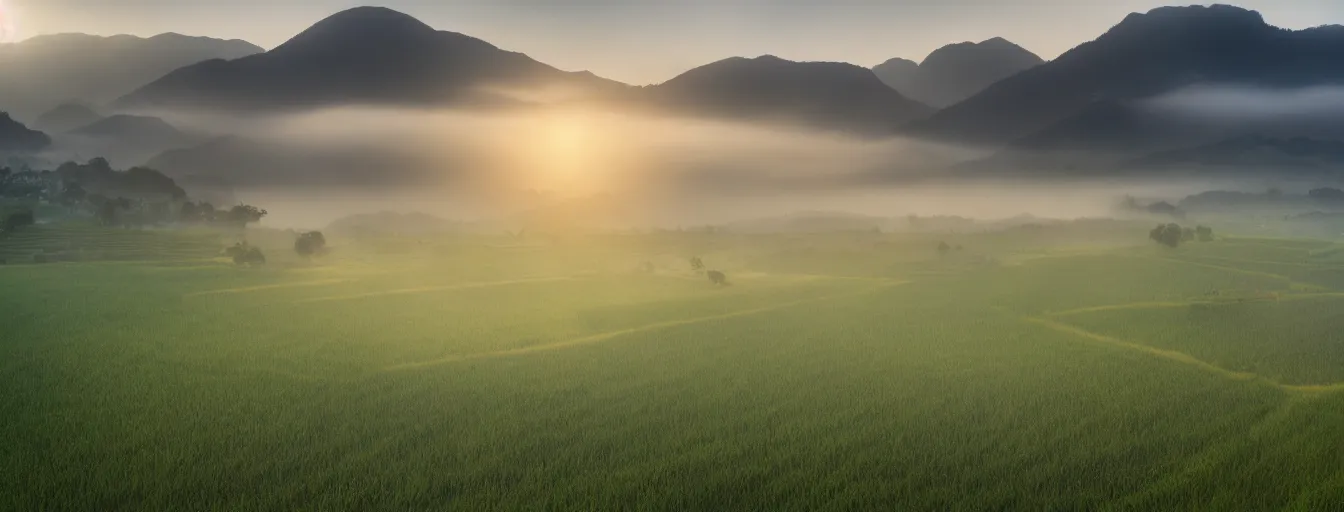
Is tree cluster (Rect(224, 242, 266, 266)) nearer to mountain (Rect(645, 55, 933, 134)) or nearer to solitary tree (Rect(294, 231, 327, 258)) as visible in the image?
solitary tree (Rect(294, 231, 327, 258))

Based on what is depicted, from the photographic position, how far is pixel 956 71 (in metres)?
81.2

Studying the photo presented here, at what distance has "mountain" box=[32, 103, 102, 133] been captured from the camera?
32844mm

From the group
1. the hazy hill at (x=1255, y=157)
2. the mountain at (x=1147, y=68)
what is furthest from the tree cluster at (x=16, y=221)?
the mountain at (x=1147, y=68)

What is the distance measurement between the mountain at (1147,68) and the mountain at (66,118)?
2551 inches

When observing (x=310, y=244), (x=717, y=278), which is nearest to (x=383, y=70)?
(x=310, y=244)

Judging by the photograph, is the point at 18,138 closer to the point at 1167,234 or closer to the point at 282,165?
the point at 282,165

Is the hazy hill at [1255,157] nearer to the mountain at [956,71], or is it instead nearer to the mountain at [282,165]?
the mountain at [956,71]

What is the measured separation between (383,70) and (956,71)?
5929cm

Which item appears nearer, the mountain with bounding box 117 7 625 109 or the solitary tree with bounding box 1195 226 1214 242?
the solitary tree with bounding box 1195 226 1214 242

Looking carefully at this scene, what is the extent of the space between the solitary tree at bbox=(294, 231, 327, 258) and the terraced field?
2.91 meters

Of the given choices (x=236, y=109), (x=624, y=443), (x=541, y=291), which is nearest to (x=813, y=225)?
(x=541, y=291)

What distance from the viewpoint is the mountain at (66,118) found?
1293 inches

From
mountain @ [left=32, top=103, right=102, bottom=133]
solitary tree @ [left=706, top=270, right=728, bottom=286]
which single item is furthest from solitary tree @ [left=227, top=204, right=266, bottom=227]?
solitary tree @ [left=706, top=270, right=728, bottom=286]

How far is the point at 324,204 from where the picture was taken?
34594 millimetres
